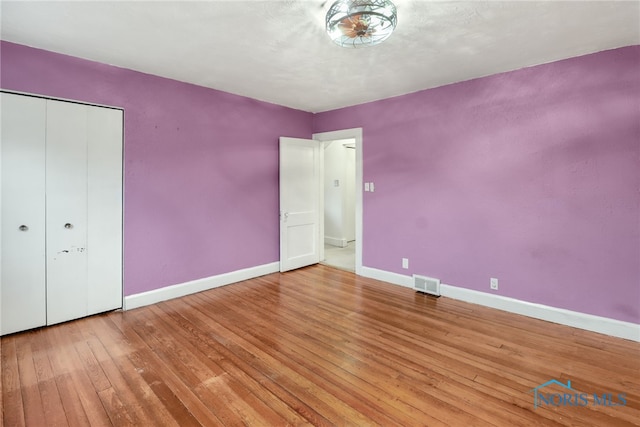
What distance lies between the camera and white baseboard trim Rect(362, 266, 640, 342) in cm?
271

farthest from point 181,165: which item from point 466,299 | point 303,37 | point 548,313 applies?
point 548,313

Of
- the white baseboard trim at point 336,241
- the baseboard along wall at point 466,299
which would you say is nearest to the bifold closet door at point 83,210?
the baseboard along wall at point 466,299

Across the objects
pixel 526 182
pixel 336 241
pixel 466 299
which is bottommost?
pixel 466 299

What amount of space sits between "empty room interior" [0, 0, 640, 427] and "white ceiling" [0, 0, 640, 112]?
0.02m

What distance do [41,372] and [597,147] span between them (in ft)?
15.9

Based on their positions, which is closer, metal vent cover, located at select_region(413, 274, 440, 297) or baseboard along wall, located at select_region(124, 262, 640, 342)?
baseboard along wall, located at select_region(124, 262, 640, 342)

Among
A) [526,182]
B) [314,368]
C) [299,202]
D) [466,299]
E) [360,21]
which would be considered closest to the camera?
[360,21]

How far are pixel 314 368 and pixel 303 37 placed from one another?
2.57 m

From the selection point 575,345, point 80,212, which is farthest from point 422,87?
point 80,212

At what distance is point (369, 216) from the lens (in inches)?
178

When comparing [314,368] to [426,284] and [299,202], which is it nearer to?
[426,284]

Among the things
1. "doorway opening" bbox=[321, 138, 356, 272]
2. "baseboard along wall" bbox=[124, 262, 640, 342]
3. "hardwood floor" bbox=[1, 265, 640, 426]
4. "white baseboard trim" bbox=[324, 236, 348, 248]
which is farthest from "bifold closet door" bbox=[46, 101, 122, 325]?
"white baseboard trim" bbox=[324, 236, 348, 248]

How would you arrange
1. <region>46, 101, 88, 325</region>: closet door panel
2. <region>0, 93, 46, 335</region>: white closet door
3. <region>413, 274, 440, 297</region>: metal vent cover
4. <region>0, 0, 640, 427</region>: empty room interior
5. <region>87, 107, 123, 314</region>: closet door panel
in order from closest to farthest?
<region>0, 0, 640, 427</region>: empty room interior → <region>0, 93, 46, 335</region>: white closet door → <region>46, 101, 88, 325</region>: closet door panel → <region>87, 107, 123, 314</region>: closet door panel → <region>413, 274, 440, 297</region>: metal vent cover

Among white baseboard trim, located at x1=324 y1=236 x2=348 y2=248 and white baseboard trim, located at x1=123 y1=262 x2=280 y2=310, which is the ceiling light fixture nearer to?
→ white baseboard trim, located at x1=123 y1=262 x2=280 y2=310
